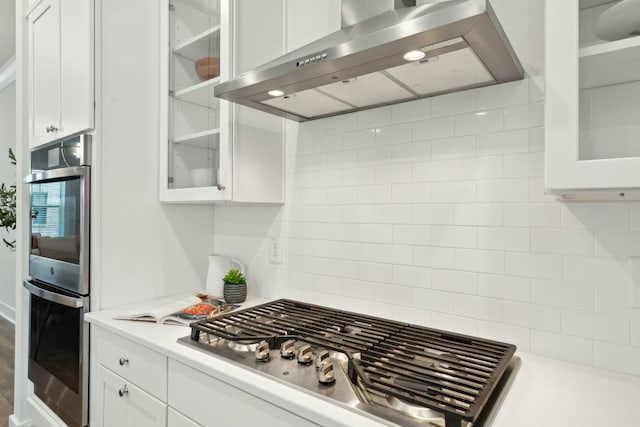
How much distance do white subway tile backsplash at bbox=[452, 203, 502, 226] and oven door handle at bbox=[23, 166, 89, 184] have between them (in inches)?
62.3

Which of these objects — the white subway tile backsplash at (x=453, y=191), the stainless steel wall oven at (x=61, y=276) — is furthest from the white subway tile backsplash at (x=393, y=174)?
the stainless steel wall oven at (x=61, y=276)

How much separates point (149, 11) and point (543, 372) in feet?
7.38

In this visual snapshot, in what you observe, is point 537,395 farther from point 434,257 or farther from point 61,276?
point 61,276

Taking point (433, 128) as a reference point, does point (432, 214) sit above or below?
below

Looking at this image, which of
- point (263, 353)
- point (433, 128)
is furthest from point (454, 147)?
point (263, 353)

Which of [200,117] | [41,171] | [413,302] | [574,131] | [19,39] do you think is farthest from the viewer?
[19,39]

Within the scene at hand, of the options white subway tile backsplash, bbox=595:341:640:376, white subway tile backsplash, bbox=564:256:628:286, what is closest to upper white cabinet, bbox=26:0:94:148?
white subway tile backsplash, bbox=564:256:628:286

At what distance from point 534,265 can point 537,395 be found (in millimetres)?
419

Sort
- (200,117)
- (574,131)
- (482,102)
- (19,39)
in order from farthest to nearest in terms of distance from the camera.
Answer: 1. (19,39)
2. (200,117)
3. (482,102)
4. (574,131)

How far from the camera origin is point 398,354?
1.11 meters

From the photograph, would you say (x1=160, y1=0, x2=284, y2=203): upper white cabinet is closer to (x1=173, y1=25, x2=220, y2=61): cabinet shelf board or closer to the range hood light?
(x1=173, y1=25, x2=220, y2=61): cabinet shelf board

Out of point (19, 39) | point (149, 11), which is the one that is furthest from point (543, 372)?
point (19, 39)

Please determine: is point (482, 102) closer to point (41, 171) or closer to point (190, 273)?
point (190, 273)

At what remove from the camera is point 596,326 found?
1.12 m
